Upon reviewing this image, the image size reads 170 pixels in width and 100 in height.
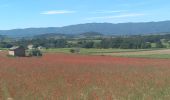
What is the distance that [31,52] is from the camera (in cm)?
7956

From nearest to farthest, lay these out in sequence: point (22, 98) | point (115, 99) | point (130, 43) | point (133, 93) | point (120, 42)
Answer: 1. point (115, 99)
2. point (22, 98)
3. point (133, 93)
4. point (130, 43)
5. point (120, 42)

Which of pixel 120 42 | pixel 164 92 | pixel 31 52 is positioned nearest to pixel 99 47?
pixel 120 42

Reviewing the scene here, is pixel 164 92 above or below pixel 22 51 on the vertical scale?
above

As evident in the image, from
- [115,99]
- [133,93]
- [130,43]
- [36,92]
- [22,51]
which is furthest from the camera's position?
[130,43]

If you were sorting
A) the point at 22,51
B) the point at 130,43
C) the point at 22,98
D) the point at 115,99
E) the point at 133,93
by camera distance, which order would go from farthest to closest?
the point at 130,43, the point at 22,51, the point at 133,93, the point at 22,98, the point at 115,99

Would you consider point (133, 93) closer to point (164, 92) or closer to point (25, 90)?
point (164, 92)

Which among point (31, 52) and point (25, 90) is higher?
point (25, 90)

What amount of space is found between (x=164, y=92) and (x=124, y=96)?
4.93ft

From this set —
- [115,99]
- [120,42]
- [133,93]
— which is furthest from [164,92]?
[120,42]

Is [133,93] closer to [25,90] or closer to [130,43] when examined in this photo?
[25,90]

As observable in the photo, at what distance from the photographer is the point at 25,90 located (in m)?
11.0

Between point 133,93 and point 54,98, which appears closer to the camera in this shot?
point 54,98

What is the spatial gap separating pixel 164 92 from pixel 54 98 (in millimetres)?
3560

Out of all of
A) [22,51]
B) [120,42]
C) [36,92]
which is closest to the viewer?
[36,92]
